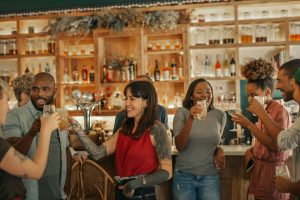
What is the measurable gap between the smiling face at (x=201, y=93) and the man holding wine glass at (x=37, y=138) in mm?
1063

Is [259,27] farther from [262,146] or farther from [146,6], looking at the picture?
[262,146]

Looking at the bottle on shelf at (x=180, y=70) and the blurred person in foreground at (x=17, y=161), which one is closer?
the blurred person in foreground at (x=17, y=161)

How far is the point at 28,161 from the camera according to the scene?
201cm

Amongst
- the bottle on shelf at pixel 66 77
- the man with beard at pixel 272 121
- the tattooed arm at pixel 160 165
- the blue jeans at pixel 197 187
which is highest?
the bottle on shelf at pixel 66 77

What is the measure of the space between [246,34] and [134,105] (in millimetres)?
3907

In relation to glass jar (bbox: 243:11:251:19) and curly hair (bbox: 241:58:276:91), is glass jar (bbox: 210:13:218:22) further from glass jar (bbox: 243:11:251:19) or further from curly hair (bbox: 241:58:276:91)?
curly hair (bbox: 241:58:276:91)

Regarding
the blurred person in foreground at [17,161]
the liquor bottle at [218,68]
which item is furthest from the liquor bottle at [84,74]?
the blurred person in foreground at [17,161]

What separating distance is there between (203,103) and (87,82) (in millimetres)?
3873

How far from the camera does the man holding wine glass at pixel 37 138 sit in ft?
9.00

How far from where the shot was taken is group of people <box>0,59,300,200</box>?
7.66ft

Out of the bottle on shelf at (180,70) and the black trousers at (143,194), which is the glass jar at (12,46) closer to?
the bottle on shelf at (180,70)

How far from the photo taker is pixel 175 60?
6492 millimetres

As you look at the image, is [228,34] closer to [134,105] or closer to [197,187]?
[197,187]

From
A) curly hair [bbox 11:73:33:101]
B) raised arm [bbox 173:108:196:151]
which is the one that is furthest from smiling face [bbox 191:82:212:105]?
curly hair [bbox 11:73:33:101]
